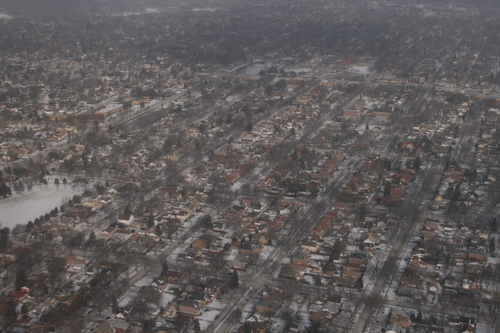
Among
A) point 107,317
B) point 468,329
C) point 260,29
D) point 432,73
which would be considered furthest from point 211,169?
point 260,29

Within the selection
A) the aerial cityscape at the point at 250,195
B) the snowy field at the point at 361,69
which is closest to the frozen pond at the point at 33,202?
the aerial cityscape at the point at 250,195

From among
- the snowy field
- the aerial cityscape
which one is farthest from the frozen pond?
the snowy field

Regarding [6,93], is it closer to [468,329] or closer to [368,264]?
[368,264]

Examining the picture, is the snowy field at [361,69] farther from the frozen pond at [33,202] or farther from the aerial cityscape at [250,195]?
the frozen pond at [33,202]

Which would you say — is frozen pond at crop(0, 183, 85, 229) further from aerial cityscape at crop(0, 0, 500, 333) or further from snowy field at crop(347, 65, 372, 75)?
snowy field at crop(347, 65, 372, 75)

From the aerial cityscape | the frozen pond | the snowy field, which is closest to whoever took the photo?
the aerial cityscape

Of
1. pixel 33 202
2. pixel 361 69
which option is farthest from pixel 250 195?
pixel 361 69
